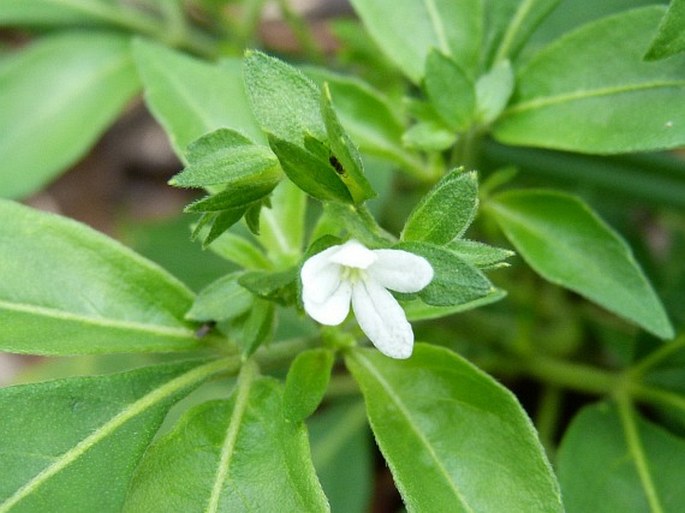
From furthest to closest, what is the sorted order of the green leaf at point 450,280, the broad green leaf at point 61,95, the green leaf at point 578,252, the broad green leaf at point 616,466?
the broad green leaf at point 61,95, the broad green leaf at point 616,466, the green leaf at point 578,252, the green leaf at point 450,280

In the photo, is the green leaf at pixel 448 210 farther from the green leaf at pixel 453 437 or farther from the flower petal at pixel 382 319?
the green leaf at pixel 453 437

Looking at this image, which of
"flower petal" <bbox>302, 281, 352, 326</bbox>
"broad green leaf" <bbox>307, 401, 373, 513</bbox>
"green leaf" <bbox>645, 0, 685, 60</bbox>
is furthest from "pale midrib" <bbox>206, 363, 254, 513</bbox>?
"broad green leaf" <bbox>307, 401, 373, 513</bbox>

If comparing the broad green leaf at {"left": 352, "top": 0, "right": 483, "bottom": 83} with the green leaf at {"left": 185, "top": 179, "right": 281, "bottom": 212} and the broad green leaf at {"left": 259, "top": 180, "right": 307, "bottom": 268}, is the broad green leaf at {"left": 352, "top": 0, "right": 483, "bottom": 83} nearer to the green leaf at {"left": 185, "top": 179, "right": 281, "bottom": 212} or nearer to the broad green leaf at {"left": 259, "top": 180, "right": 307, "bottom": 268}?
the broad green leaf at {"left": 259, "top": 180, "right": 307, "bottom": 268}

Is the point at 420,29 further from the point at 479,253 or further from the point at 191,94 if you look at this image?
the point at 479,253

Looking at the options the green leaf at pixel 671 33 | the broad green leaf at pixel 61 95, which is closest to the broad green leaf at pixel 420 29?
the green leaf at pixel 671 33

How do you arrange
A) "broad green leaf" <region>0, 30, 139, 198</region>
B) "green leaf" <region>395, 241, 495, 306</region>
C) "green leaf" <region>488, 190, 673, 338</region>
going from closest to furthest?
"green leaf" <region>395, 241, 495, 306</region>, "green leaf" <region>488, 190, 673, 338</region>, "broad green leaf" <region>0, 30, 139, 198</region>

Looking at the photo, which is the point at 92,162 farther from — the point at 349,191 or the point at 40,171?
the point at 349,191

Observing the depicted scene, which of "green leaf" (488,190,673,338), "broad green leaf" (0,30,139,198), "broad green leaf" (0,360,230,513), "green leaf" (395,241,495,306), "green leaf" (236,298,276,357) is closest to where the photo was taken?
"green leaf" (395,241,495,306)
